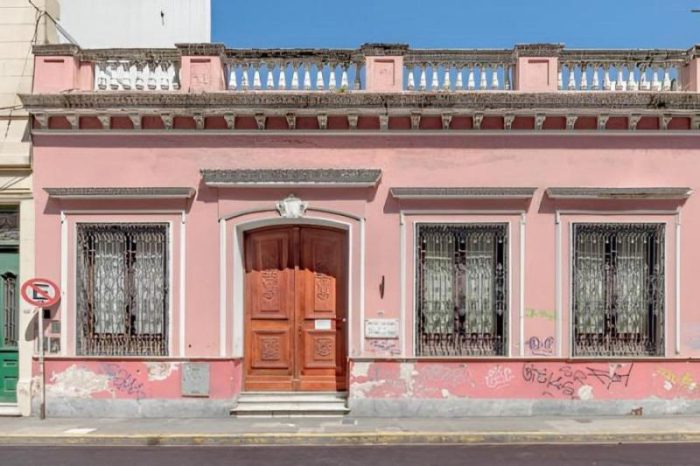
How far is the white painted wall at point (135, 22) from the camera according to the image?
1381cm

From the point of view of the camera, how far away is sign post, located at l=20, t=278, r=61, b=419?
10.5 metres

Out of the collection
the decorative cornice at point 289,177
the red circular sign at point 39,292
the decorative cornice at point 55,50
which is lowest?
the red circular sign at point 39,292

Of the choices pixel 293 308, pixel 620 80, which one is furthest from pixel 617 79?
pixel 293 308

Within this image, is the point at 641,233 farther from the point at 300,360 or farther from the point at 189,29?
the point at 189,29

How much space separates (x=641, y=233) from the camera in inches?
439

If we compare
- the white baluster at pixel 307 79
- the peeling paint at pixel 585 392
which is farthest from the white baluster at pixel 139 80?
the peeling paint at pixel 585 392

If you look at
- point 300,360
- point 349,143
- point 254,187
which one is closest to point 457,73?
point 349,143

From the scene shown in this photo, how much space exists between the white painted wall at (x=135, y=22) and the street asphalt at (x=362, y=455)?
7963 mm

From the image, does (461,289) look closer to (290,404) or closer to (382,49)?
(290,404)

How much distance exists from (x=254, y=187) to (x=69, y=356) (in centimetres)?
387

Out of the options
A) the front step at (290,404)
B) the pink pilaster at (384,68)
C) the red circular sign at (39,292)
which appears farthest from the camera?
the pink pilaster at (384,68)

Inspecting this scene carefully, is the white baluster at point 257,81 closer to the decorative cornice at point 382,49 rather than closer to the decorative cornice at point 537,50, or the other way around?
the decorative cornice at point 382,49

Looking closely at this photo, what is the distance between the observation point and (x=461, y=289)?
11203mm

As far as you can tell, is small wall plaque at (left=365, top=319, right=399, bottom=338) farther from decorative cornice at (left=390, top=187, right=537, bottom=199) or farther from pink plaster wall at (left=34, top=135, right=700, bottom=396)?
decorative cornice at (left=390, top=187, right=537, bottom=199)
